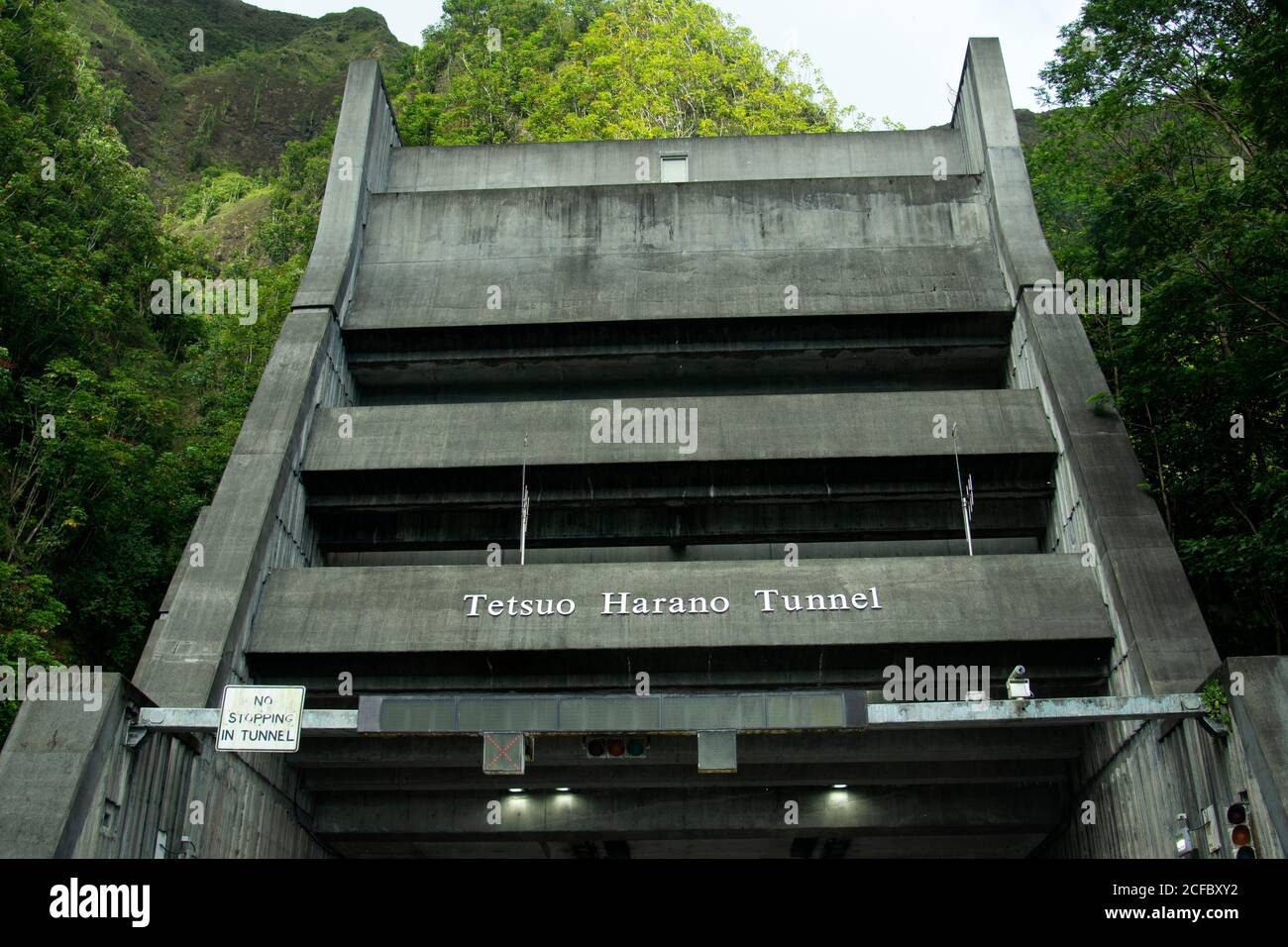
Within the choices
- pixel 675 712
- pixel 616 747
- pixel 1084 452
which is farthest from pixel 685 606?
pixel 1084 452

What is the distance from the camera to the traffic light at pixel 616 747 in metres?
17.9

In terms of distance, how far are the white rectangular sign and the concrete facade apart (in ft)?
5.44

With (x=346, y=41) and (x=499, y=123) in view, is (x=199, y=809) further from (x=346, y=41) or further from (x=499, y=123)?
(x=346, y=41)

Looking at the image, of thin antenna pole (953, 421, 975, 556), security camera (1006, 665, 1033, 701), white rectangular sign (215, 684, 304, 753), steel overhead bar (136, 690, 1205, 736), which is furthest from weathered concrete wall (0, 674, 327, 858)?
thin antenna pole (953, 421, 975, 556)

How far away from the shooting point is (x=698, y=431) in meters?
23.6

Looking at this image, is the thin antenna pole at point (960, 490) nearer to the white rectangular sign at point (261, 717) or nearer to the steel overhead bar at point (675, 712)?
the steel overhead bar at point (675, 712)

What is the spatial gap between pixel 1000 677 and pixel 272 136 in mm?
100520

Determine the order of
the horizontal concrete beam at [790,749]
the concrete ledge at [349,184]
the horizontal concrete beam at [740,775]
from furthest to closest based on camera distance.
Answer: the concrete ledge at [349,184] → the horizontal concrete beam at [740,775] → the horizontal concrete beam at [790,749]

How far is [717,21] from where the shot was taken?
69.9 m

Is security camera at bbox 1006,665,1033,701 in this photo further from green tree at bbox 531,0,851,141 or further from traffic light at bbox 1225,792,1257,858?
green tree at bbox 531,0,851,141

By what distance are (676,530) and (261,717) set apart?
434 inches

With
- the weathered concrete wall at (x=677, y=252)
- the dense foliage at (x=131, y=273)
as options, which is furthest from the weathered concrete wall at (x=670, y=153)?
the dense foliage at (x=131, y=273)

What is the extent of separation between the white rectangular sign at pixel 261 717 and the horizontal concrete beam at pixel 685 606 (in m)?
4.53

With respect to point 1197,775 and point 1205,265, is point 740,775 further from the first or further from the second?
point 1205,265
